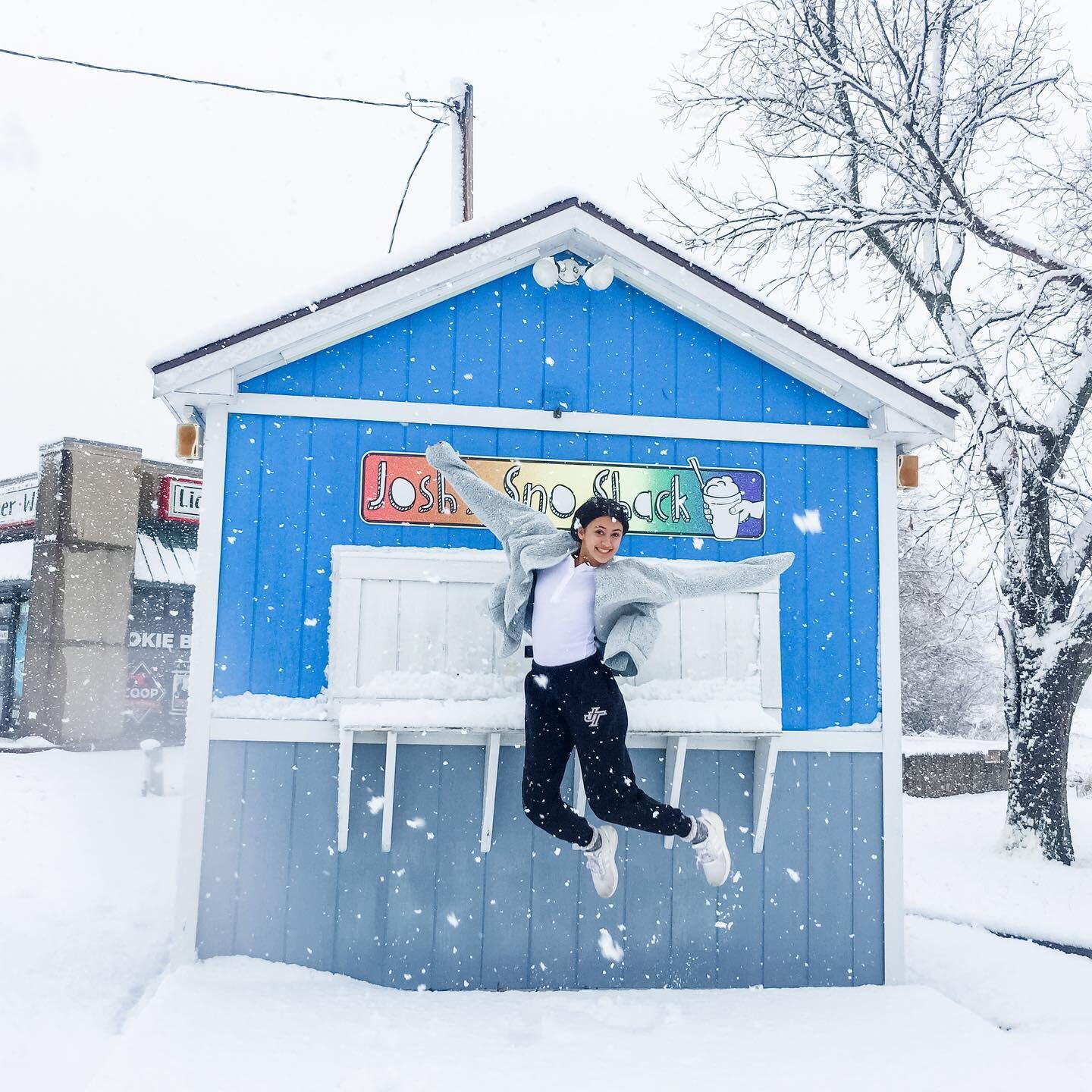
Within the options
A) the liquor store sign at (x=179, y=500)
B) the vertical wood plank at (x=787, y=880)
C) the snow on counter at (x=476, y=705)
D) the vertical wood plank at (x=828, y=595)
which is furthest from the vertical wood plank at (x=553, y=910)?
the liquor store sign at (x=179, y=500)

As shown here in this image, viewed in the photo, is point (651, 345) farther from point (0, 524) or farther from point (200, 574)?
point (0, 524)

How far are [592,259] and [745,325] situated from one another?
1013mm

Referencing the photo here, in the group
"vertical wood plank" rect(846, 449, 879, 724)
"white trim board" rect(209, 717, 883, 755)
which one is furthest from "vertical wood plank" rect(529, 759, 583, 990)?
"vertical wood plank" rect(846, 449, 879, 724)

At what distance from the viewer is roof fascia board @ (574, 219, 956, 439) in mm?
5910

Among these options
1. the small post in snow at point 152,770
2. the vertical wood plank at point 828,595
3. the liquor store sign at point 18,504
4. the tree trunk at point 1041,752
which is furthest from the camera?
the liquor store sign at point 18,504

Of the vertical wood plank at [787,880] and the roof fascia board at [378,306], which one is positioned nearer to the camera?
the roof fascia board at [378,306]

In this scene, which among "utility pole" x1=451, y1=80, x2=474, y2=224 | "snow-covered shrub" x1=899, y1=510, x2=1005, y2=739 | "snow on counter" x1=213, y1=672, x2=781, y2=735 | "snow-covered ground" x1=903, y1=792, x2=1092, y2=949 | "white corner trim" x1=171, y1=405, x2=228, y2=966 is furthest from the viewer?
"snow-covered shrub" x1=899, y1=510, x2=1005, y2=739

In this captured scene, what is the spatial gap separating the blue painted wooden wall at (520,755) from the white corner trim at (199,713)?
6 cm

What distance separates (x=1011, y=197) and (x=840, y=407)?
6891mm

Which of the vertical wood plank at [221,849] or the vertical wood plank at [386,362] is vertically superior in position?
the vertical wood plank at [386,362]

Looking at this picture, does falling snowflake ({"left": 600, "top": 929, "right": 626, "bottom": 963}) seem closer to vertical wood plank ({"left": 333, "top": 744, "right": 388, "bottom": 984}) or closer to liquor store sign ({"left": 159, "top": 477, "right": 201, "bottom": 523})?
vertical wood plank ({"left": 333, "top": 744, "right": 388, "bottom": 984})

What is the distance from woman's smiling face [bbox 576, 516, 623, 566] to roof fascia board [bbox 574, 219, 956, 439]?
68.3 inches

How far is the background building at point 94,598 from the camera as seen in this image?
18266 mm

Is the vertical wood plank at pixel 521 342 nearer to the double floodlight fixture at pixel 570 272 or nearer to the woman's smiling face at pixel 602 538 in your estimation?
the double floodlight fixture at pixel 570 272
